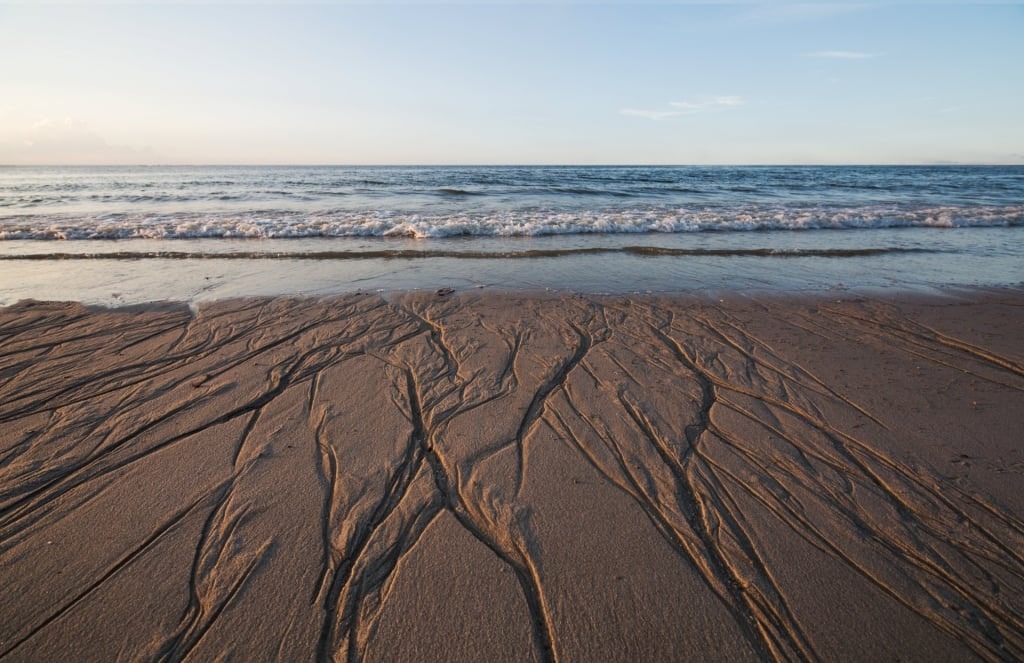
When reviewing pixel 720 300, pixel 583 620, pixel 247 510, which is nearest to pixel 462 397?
pixel 247 510

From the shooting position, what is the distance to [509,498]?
3033mm

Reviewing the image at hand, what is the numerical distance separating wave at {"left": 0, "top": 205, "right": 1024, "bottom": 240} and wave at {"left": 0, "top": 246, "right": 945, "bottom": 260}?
215 centimetres

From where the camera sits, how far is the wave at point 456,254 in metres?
10.1

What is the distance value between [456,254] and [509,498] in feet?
26.5

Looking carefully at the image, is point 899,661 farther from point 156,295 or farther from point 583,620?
point 156,295

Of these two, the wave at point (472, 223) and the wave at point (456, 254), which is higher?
the wave at point (472, 223)

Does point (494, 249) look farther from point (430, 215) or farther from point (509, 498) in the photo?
point (509, 498)

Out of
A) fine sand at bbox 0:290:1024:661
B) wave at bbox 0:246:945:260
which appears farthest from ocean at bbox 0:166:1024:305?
fine sand at bbox 0:290:1024:661

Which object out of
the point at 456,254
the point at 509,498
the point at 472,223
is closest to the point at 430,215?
the point at 472,223

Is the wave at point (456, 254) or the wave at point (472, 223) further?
the wave at point (472, 223)

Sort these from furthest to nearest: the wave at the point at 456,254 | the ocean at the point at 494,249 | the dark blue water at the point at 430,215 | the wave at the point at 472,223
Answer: the dark blue water at the point at 430,215, the wave at the point at 472,223, the wave at the point at 456,254, the ocean at the point at 494,249

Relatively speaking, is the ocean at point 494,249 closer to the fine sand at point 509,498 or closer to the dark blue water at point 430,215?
the dark blue water at point 430,215

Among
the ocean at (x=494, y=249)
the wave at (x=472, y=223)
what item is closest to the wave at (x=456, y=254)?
the ocean at (x=494, y=249)

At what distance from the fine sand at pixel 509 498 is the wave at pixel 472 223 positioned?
7948 millimetres
